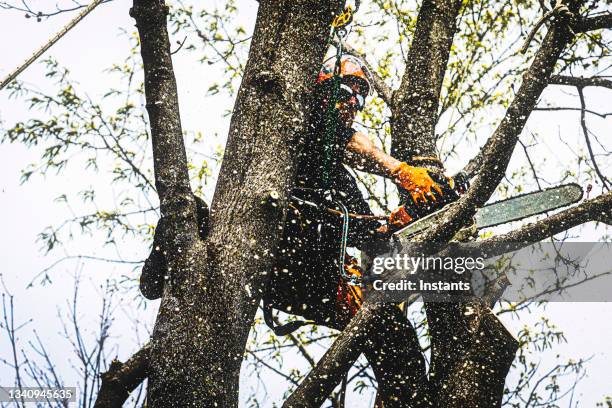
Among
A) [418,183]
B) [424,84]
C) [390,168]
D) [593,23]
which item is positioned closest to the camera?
[593,23]

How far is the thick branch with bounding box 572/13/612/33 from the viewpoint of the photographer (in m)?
1.70

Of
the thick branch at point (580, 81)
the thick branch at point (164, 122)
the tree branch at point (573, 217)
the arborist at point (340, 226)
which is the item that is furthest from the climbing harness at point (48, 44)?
the thick branch at point (580, 81)

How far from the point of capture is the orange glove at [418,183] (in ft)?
7.64

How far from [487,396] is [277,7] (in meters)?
1.59

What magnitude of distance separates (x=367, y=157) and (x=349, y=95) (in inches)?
14.9

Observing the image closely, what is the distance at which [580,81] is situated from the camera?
2.95m

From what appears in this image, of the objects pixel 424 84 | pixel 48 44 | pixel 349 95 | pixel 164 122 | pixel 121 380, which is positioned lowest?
pixel 121 380

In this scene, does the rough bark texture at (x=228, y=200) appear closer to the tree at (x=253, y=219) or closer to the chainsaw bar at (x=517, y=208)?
the tree at (x=253, y=219)

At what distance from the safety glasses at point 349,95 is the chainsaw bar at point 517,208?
28.7 inches

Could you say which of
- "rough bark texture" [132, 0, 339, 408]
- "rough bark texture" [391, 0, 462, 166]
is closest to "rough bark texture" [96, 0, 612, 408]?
"rough bark texture" [132, 0, 339, 408]

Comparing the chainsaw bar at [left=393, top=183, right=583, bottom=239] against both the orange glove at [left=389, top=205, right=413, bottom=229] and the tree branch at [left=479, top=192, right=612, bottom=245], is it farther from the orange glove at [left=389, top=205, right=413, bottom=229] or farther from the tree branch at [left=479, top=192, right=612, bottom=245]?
the tree branch at [left=479, top=192, right=612, bottom=245]

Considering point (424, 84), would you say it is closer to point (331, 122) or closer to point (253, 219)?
point (331, 122)

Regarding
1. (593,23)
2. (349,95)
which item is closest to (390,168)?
(349,95)

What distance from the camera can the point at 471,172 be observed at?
2.81 meters
